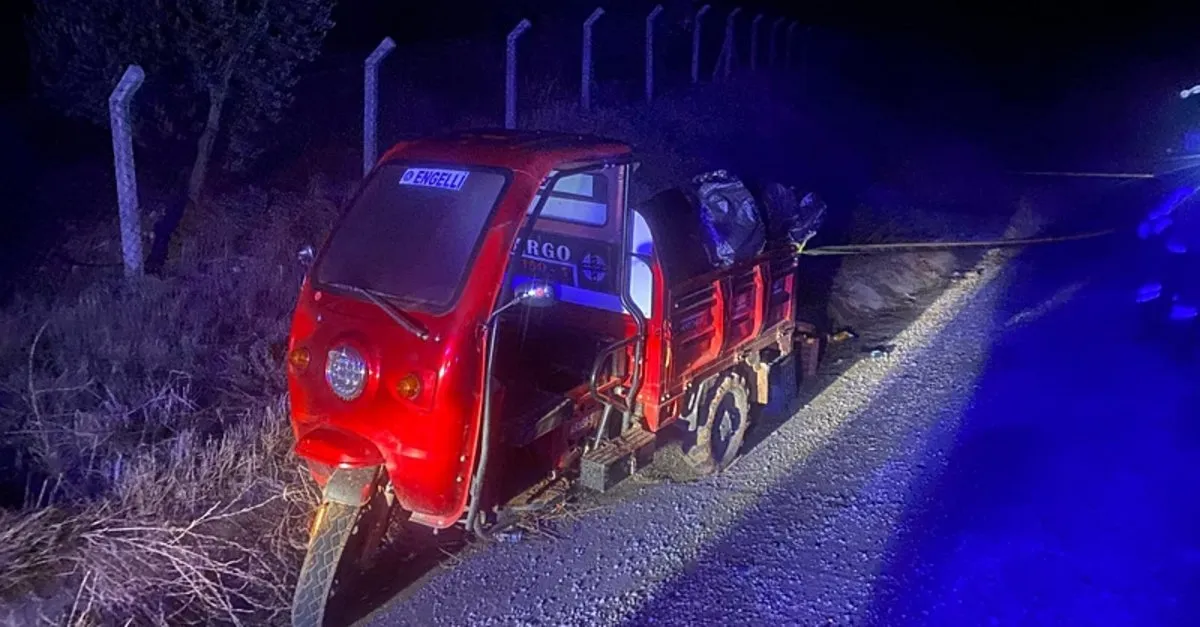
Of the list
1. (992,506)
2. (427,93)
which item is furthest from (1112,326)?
(427,93)

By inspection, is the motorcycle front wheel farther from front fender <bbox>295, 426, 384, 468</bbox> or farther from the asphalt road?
the asphalt road

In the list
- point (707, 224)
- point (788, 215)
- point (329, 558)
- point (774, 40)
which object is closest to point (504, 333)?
point (707, 224)

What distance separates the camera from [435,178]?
4.94 metres

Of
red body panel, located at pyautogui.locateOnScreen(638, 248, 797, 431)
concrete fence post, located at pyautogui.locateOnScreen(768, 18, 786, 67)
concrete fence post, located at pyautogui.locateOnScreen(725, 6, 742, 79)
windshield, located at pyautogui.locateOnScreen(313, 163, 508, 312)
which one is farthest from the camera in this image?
concrete fence post, located at pyautogui.locateOnScreen(768, 18, 786, 67)

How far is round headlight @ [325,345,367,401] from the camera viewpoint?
448 centimetres

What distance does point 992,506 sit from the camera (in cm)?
599

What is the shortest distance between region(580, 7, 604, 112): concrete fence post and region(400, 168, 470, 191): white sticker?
7.85 m

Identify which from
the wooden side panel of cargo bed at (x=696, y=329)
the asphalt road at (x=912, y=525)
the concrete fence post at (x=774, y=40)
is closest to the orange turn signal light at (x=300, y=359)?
the asphalt road at (x=912, y=525)

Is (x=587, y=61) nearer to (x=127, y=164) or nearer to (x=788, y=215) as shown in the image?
(x=788, y=215)

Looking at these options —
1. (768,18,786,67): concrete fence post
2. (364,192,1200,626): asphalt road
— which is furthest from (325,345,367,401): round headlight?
(768,18,786,67): concrete fence post

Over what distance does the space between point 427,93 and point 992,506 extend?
9.92 meters

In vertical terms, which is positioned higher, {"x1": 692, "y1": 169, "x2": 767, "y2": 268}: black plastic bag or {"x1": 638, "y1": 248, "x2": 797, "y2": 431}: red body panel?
{"x1": 692, "y1": 169, "x2": 767, "y2": 268}: black plastic bag

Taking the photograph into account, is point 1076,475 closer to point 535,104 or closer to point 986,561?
point 986,561

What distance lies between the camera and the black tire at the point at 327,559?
4340 mm
